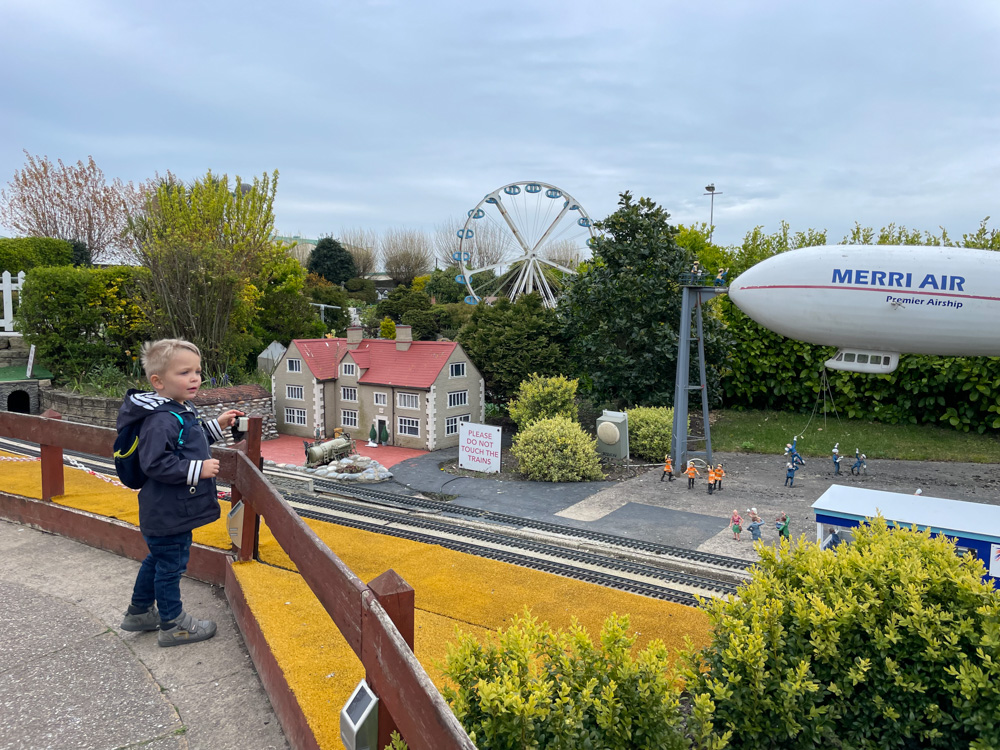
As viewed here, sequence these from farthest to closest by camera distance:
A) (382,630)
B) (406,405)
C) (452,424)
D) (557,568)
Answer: (452,424) → (406,405) → (557,568) → (382,630)

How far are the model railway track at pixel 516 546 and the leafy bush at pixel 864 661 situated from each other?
372 cm

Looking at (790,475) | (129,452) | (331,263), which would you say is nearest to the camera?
(129,452)

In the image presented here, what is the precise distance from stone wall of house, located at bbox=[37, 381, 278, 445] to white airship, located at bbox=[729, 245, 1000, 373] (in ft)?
62.5

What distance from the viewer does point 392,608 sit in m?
2.61

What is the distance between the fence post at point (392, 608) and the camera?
8.57 feet

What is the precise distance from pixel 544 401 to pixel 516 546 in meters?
12.5

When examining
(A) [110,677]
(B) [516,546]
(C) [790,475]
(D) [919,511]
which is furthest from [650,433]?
(A) [110,677]

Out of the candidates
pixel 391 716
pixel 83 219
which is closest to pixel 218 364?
pixel 391 716

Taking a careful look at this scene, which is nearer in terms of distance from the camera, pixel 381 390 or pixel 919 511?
pixel 919 511

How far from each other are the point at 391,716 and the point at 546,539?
10084 mm

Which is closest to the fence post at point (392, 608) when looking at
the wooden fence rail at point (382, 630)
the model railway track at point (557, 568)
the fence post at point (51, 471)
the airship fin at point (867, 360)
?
the wooden fence rail at point (382, 630)

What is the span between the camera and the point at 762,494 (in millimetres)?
17984

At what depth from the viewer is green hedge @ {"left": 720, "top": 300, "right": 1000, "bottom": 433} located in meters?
24.7

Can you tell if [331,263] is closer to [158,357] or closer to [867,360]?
[867,360]
